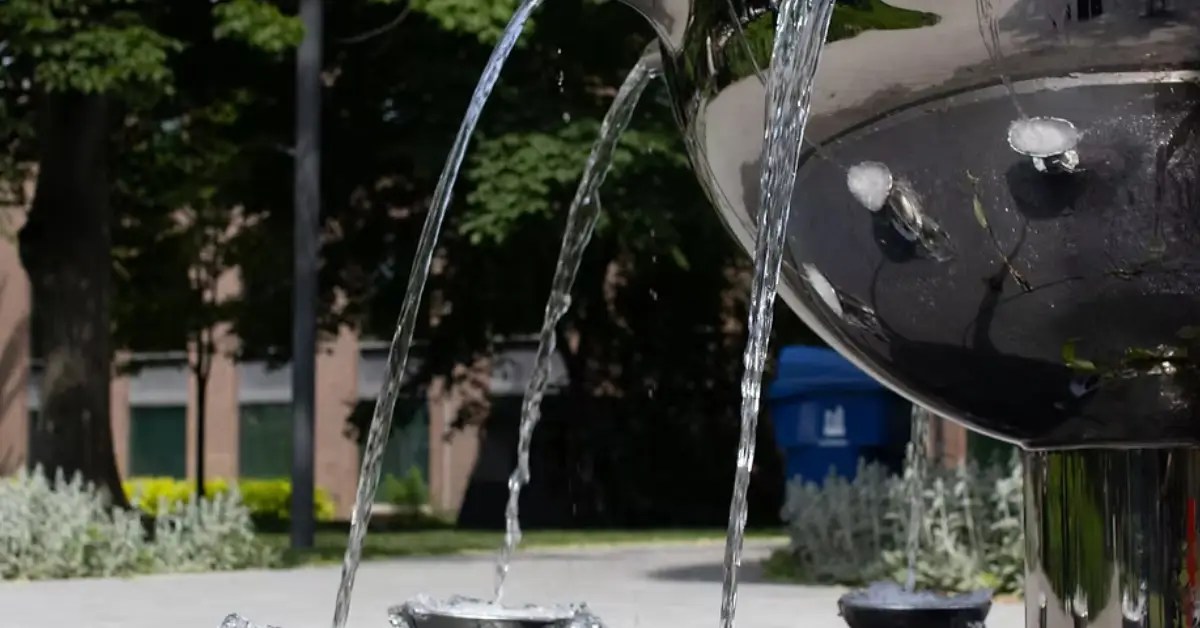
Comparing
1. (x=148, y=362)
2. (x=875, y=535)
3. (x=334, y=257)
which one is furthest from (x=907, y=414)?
(x=148, y=362)

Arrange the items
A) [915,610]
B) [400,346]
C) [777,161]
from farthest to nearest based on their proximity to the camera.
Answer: [400,346]
[915,610]
[777,161]

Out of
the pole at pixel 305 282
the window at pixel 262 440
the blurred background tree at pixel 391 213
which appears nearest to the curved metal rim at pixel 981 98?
the blurred background tree at pixel 391 213

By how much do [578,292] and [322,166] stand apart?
4.87 metres

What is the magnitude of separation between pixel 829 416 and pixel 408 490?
25.9m

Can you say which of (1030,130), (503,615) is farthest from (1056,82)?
(503,615)

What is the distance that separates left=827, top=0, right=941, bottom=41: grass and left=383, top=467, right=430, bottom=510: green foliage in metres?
34.3

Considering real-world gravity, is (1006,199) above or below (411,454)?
above

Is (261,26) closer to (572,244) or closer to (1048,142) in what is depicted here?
(572,244)

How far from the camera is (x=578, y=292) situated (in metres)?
23.5

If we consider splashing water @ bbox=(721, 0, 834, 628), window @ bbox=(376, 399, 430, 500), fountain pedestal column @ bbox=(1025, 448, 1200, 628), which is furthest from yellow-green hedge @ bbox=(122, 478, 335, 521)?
fountain pedestal column @ bbox=(1025, 448, 1200, 628)

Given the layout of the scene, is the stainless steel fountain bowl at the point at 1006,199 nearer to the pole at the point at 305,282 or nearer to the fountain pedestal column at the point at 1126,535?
the fountain pedestal column at the point at 1126,535

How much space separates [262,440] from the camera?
4238cm

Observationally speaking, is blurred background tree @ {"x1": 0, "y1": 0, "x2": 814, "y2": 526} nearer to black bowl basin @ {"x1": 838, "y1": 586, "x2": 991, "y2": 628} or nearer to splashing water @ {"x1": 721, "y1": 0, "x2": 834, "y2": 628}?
black bowl basin @ {"x1": 838, "y1": 586, "x2": 991, "y2": 628}

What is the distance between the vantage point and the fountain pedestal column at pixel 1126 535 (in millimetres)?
2418
